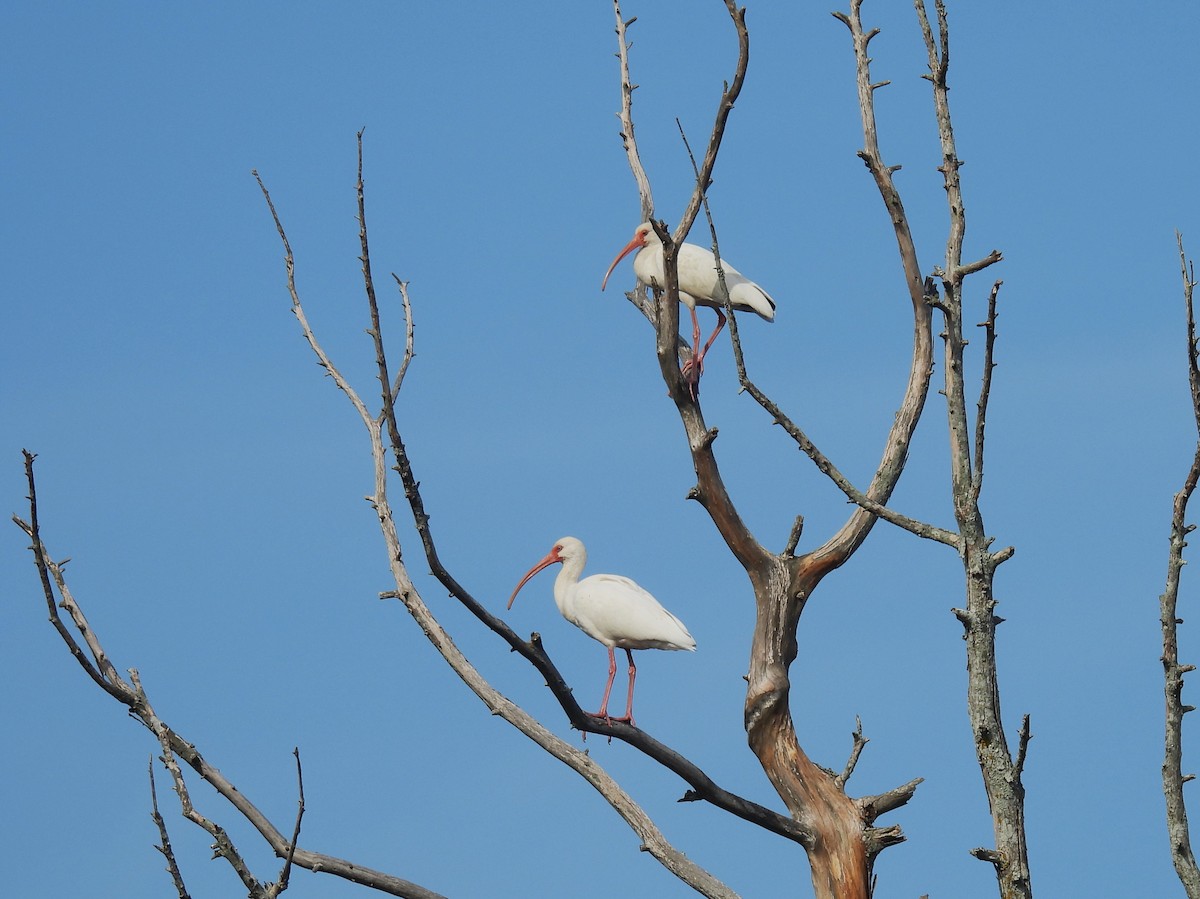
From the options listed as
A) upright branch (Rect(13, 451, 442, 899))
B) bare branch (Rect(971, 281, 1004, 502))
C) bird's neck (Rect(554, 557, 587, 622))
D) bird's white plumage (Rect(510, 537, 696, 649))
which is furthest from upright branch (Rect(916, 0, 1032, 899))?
bird's neck (Rect(554, 557, 587, 622))

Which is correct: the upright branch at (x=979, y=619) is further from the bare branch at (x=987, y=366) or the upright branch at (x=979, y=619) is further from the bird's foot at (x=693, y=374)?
the bird's foot at (x=693, y=374)

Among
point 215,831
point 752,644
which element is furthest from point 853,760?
point 215,831

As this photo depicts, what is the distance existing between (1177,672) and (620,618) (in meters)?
5.69

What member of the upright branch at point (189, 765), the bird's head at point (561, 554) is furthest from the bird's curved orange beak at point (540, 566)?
the upright branch at point (189, 765)

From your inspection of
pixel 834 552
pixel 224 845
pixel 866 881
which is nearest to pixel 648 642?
pixel 834 552

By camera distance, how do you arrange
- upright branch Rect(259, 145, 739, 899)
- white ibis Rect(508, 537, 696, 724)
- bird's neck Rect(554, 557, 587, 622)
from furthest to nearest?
bird's neck Rect(554, 557, 587, 622)
white ibis Rect(508, 537, 696, 724)
upright branch Rect(259, 145, 739, 899)

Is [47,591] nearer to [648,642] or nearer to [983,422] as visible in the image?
[983,422]

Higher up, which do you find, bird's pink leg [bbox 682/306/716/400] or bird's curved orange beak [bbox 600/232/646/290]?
bird's curved orange beak [bbox 600/232/646/290]

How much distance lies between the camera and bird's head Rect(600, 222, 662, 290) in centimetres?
1170

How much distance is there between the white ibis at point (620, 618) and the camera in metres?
10.1

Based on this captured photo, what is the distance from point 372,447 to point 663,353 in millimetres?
2204

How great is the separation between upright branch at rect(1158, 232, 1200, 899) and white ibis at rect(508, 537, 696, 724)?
503cm

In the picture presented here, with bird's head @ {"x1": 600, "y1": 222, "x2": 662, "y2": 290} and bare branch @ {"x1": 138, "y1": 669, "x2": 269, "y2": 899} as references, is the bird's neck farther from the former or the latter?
bare branch @ {"x1": 138, "y1": 669, "x2": 269, "y2": 899}

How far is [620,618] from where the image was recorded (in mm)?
10336
